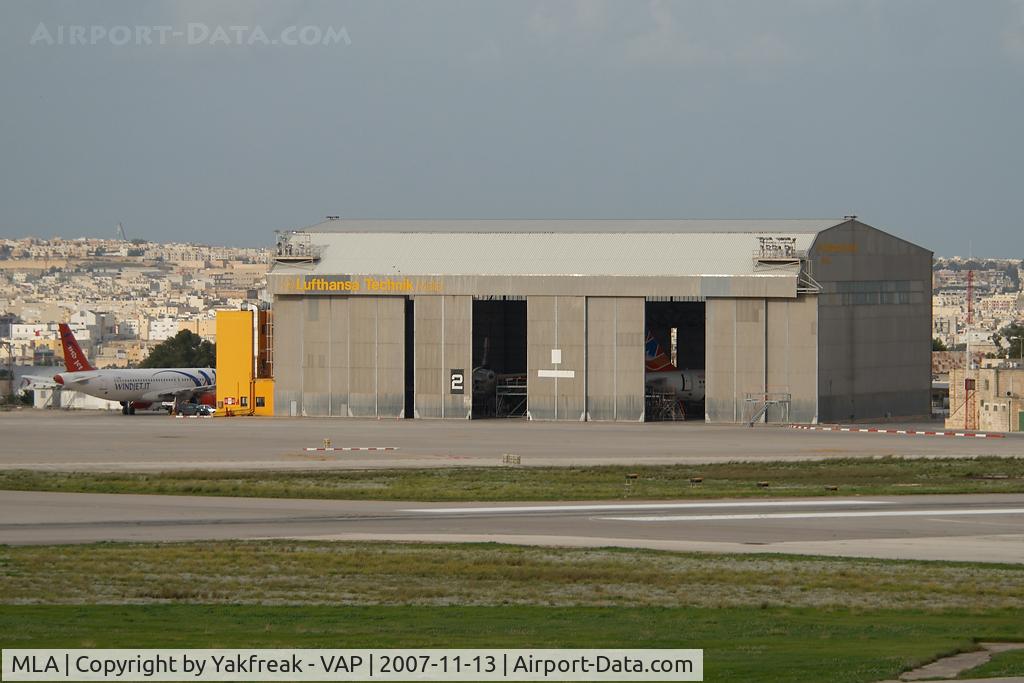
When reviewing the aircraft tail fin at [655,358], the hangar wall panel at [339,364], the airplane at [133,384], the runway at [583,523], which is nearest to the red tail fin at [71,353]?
the airplane at [133,384]

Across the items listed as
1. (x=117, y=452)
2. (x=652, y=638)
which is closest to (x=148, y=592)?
(x=652, y=638)

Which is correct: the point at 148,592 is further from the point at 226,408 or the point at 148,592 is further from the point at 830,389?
the point at 226,408

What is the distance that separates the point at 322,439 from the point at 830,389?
3055 centimetres

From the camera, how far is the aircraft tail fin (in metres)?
98.2

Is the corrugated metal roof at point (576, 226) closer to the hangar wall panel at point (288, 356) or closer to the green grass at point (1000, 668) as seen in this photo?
the hangar wall panel at point (288, 356)

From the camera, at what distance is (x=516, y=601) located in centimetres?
3059

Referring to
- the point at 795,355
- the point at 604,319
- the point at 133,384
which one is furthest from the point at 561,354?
the point at 133,384

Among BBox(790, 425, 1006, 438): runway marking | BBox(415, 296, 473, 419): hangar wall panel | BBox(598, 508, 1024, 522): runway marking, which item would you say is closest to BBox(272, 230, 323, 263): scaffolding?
BBox(415, 296, 473, 419): hangar wall panel

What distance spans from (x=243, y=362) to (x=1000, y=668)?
82.8 m

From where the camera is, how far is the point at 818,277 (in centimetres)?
9044

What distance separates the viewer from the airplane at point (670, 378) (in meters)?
96.8

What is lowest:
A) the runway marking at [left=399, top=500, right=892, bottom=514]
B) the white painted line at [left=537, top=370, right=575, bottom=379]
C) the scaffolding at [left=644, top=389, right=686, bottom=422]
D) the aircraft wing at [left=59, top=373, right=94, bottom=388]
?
the runway marking at [left=399, top=500, right=892, bottom=514]

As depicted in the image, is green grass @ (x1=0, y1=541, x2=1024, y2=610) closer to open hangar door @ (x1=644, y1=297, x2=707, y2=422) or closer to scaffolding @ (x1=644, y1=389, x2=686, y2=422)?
open hangar door @ (x1=644, y1=297, x2=707, y2=422)

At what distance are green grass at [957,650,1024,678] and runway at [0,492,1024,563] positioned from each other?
13437 millimetres
